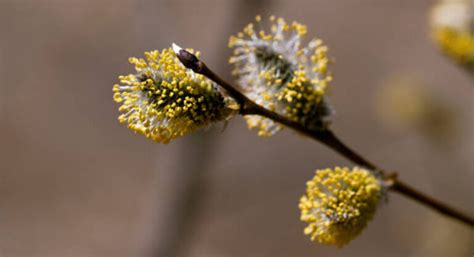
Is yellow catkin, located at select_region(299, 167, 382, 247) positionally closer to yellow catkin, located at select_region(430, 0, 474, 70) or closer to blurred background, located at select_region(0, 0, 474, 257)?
yellow catkin, located at select_region(430, 0, 474, 70)

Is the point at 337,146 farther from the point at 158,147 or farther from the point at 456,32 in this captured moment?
the point at 158,147

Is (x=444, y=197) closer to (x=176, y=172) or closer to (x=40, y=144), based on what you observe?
(x=176, y=172)

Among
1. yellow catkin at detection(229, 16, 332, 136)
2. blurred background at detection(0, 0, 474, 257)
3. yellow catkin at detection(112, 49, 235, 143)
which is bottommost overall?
blurred background at detection(0, 0, 474, 257)

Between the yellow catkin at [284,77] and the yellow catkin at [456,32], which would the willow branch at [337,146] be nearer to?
the yellow catkin at [284,77]

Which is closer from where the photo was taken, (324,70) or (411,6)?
(324,70)

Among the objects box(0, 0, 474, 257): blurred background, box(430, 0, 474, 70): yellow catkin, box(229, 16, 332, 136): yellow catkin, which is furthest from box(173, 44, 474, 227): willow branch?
box(0, 0, 474, 257): blurred background

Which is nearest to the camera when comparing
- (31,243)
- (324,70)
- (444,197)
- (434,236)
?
(324,70)

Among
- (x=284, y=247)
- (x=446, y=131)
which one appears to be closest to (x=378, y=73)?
(x=284, y=247)

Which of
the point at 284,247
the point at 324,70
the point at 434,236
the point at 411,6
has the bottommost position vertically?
the point at 284,247
